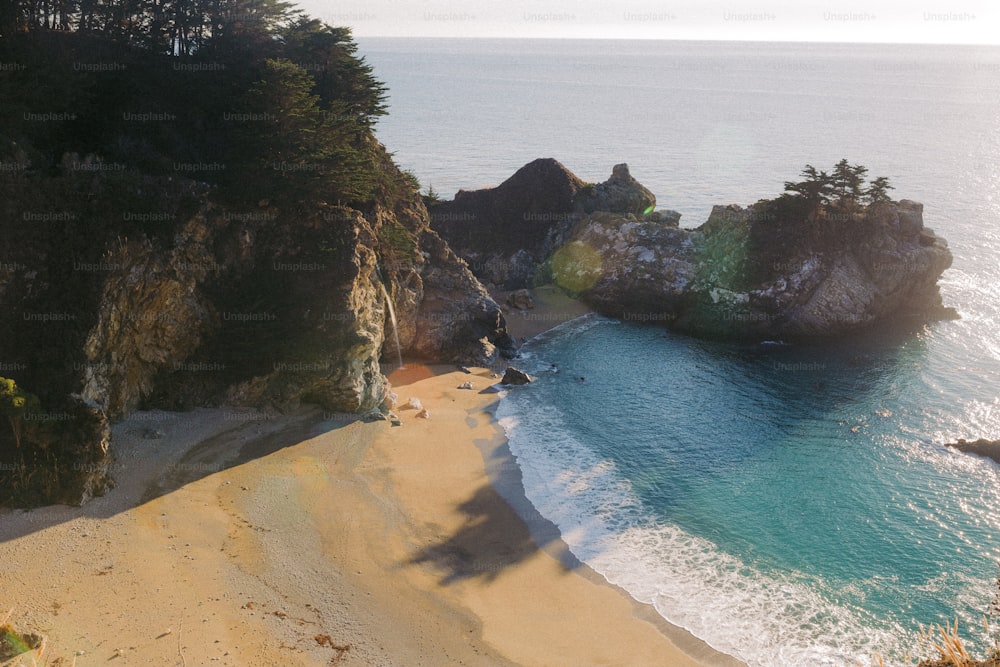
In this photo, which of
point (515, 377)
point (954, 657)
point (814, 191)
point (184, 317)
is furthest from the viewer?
point (814, 191)

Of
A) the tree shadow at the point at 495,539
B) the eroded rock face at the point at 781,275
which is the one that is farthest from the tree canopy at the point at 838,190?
the tree shadow at the point at 495,539

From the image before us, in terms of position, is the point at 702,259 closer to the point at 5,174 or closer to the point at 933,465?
the point at 933,465

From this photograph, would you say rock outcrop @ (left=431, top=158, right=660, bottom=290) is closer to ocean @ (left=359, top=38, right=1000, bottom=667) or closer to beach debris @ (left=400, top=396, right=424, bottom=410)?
ocean @ (left=359, top=38, right=1000, bottom=667)

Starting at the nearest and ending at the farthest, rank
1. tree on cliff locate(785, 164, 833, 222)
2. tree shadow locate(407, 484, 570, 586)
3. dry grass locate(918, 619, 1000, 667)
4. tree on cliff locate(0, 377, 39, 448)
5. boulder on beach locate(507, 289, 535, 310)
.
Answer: dry grass locate(918, 619, 1000, 667) < tree on cliff locate(0, 377, 39, 448) < tree shadow locate(407, 484, 570, 586) < tree on cliff locate(785, 164, 833, 222) < boulder on beach locate(507, 289, 535, 310)

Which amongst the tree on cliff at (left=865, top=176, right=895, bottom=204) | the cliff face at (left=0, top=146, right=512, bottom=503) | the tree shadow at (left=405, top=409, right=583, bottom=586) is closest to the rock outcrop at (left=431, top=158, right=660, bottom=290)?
the tree on cliff at (left=865, top=176, right=895, bottom=204)

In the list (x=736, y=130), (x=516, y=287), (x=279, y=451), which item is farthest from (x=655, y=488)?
(x=736, y=130)

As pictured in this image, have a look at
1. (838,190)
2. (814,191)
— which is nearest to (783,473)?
(814,191)

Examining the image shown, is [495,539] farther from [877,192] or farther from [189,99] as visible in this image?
[877,192]
